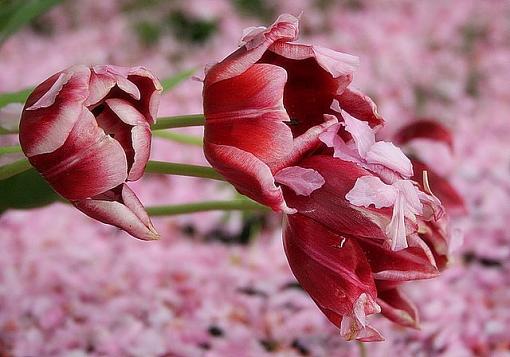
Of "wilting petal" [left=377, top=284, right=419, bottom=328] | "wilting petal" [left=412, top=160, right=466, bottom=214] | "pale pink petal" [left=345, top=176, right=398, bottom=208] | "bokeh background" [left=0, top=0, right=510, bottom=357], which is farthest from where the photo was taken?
"bokeh background" [left=0, top=0, right=510, bottom=357]

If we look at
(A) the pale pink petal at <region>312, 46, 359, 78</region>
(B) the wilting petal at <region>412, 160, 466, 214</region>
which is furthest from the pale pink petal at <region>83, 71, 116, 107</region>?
(B) the wilting petal at <region>412, 160, 466, 214</region>

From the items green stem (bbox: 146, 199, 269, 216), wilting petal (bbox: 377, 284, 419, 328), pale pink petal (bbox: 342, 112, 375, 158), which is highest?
pale pink petal (bbox: 342, 112, 375, 158)

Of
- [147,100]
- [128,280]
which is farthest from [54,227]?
[147,100]

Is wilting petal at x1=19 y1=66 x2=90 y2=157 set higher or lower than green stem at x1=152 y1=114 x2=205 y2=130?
higher

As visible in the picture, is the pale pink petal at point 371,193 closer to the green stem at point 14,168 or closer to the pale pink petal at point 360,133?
the pale pink petal at point 360,133

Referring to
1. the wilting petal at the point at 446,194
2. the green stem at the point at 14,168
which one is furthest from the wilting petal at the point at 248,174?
the wilting petal at the point at 446,194

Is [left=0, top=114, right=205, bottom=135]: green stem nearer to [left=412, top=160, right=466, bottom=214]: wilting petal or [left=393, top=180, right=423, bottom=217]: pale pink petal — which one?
[left=393, top=180, right=423, bottom=217]: pale pink petal

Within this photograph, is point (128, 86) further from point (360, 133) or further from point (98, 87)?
point (360, 133)
